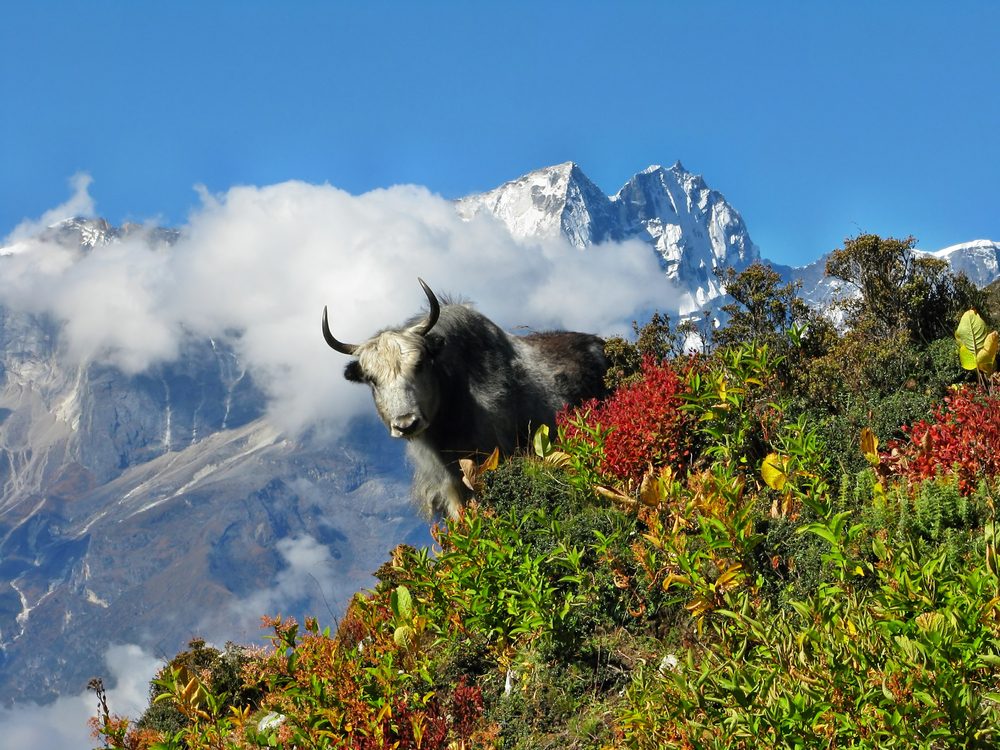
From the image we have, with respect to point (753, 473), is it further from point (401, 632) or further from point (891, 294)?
point (891, 294)

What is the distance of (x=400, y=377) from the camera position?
1070 cm

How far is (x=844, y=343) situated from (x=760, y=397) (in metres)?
1.25

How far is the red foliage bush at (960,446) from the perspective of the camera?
20.3 feet

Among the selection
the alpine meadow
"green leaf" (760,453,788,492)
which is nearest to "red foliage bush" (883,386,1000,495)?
the alpine meadow

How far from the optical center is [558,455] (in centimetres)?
884

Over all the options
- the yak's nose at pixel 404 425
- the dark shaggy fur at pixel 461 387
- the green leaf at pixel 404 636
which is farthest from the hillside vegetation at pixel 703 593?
the dark shaggy fur at pixel 461 387

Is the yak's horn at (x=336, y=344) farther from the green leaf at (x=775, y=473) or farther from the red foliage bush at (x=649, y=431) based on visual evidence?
the green leaf at (x=775, y=473)

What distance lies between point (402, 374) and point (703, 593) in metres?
5.66

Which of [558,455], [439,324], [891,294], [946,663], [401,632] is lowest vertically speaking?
[946,663]

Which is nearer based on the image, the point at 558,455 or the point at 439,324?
the point at 558,455

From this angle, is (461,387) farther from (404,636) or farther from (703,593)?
(703,593)

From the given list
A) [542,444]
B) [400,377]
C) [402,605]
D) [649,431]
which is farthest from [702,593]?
[400,377]

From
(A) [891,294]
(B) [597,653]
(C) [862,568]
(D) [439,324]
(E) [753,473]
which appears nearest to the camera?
(C) [862,568]

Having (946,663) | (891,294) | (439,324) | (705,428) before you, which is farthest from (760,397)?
(946,663)
